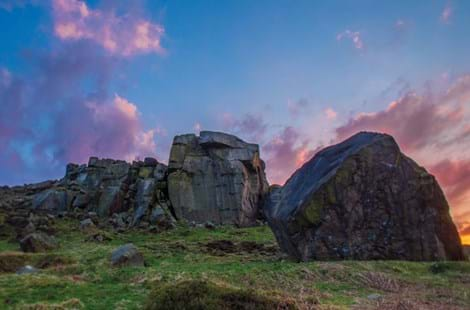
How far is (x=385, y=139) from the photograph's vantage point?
24.9 meters

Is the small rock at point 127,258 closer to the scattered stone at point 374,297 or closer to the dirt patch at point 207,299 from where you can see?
the dirt patch at point 207,299

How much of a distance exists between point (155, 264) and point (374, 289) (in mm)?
12703

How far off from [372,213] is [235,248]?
14.4 meters

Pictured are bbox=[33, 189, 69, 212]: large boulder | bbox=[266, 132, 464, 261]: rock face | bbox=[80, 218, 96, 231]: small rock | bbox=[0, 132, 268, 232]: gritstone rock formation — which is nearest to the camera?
bbox=[266, 132, 464, 261]: rock face

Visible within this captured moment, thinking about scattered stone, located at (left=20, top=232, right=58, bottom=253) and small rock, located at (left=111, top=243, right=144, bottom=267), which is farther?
scattered stone, located at (left=20, top=232, right=58, bottom=253)

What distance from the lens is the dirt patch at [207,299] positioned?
38.5 feet

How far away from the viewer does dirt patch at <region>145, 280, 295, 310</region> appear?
11.7 metres

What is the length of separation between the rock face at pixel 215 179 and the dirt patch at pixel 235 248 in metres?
16.8

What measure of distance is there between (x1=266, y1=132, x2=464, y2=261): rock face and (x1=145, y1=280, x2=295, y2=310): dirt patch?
36.8 ft

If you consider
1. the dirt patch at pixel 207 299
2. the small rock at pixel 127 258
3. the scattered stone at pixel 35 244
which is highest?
the scattered stone at pixel 35 244

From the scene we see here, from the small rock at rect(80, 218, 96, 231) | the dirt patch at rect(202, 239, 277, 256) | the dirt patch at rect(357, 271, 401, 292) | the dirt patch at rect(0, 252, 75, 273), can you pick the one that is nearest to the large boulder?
the small rock at rect(80, 218, 96, 231)

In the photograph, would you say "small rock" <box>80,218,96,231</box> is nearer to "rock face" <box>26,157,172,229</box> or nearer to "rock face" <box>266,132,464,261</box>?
"rock face" <box>26,157,172,229</box>

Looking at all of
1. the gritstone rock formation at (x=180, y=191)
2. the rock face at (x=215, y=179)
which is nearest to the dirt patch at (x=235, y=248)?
the gritstone rock formation at (x=180, y=191)

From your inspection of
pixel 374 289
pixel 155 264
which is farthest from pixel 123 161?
pixel 374 289
